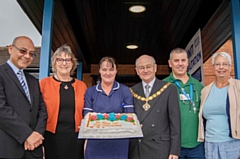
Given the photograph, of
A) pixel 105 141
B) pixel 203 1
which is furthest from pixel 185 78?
pixel 203 1

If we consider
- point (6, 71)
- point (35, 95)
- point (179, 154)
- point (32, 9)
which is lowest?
point (179, 154)

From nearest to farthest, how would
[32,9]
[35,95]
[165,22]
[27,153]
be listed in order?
[27,153] < [35,95] < [32,9] < [165,22]

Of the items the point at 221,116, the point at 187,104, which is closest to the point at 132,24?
the point at 187,104

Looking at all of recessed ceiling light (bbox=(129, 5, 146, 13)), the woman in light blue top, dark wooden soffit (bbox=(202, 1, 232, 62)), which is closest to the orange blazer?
the woman in light blue top

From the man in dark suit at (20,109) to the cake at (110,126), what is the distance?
0.37 meters

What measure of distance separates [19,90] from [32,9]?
2.29m

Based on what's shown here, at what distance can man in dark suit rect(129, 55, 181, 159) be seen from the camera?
254 centimetres

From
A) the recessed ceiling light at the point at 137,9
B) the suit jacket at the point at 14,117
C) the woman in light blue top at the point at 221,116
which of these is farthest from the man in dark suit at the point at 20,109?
the recessed ceiling light at the point at 137,9

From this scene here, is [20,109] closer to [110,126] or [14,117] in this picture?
[14,117]

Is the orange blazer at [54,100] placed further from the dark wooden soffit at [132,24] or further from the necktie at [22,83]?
the dark wooden soffit at [132,24]

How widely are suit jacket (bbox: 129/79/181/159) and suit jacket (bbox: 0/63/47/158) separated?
2.78 feet

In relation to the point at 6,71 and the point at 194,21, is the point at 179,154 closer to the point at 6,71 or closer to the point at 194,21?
the point at 6,71

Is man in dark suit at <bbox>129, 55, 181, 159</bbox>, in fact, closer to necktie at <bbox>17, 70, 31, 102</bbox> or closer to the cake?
the cake

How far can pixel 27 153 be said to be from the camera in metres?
2.28
